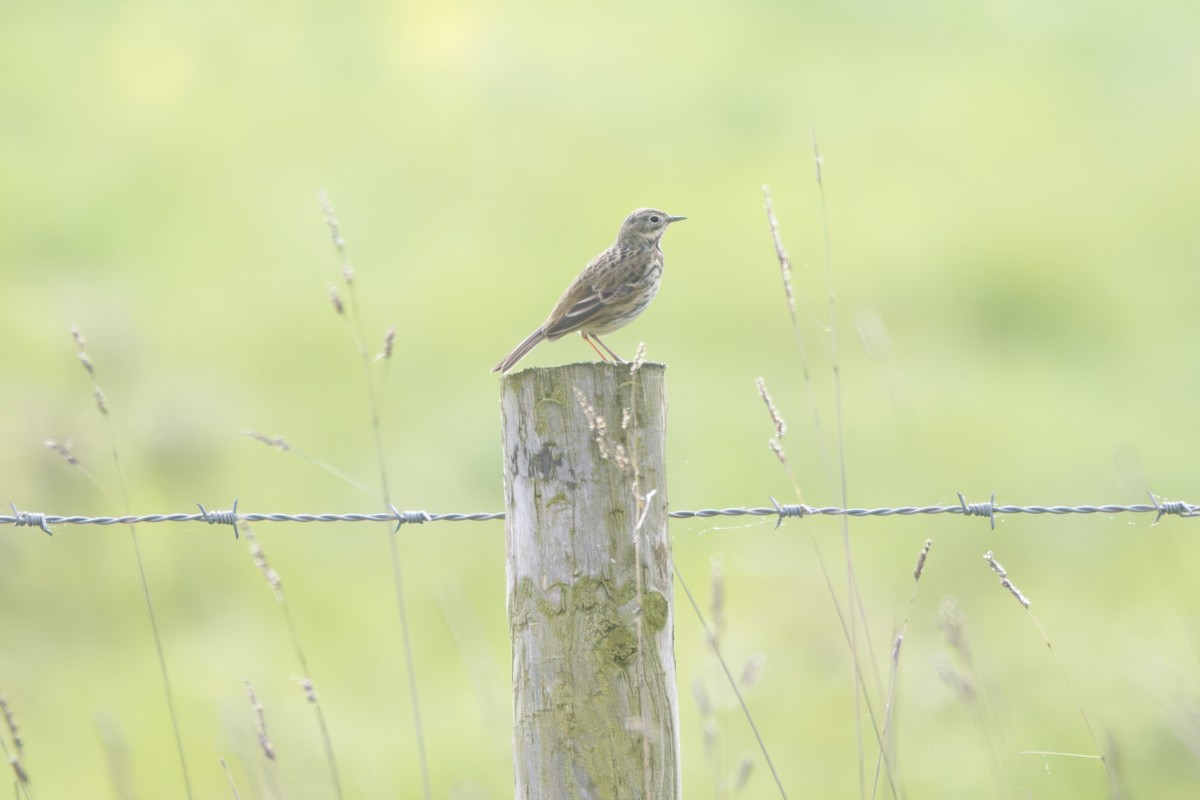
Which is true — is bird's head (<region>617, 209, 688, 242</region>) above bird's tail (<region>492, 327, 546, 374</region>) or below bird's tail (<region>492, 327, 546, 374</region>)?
above

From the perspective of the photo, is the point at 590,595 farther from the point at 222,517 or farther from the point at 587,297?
the point at 587,297

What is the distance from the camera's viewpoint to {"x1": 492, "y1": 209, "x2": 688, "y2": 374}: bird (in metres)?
4.75

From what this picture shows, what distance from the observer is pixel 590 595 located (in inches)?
104

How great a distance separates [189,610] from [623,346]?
5045mm

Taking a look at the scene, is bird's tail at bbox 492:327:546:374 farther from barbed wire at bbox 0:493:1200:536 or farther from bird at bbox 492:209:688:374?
barbed wire at bbox 0:493:1200:536

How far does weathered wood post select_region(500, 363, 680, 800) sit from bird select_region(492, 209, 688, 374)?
6.21 ft

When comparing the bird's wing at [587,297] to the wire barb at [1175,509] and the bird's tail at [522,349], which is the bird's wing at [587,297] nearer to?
the bird's tail at [522,349]

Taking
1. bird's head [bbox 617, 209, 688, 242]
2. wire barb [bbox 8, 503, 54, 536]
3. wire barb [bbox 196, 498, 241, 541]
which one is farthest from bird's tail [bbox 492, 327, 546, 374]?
wire barb [bbox 8, 503, 54, 536]

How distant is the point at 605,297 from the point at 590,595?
7.86 ft

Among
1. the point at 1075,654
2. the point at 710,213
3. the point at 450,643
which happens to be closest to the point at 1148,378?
the point at 1075,654

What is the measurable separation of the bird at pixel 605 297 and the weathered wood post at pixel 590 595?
1891 millimetres

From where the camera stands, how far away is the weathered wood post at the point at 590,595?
263cm

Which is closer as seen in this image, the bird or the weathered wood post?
the weathered wood post

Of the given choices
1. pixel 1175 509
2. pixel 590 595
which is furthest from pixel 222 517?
pixel 1175 509
